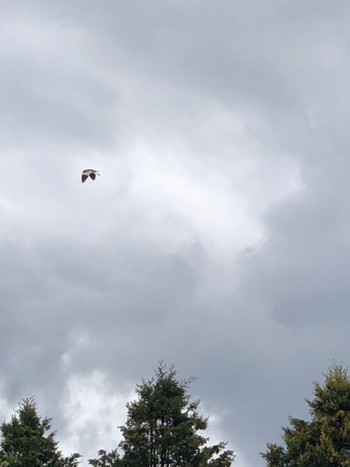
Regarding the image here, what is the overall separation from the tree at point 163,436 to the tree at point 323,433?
5.44 m

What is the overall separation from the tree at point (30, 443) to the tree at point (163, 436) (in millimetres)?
6181

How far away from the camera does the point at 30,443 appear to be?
78.1 m

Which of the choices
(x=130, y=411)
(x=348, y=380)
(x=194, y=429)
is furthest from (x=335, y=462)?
(x=130, y=411)

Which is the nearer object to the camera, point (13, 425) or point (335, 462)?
point (335, 462)

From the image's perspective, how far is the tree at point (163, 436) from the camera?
73750 millimetres

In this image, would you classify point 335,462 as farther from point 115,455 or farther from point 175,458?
point 115,455

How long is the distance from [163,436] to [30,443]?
13.1 m

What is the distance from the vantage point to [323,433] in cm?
7156

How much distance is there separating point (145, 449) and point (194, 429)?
463cm

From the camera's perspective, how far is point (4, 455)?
77.6m

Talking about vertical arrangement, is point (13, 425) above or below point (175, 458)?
above

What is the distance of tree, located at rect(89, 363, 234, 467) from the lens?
73.8 meters

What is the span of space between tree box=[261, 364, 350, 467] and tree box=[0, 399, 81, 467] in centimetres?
1956

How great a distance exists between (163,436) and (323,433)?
45.0ft
